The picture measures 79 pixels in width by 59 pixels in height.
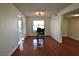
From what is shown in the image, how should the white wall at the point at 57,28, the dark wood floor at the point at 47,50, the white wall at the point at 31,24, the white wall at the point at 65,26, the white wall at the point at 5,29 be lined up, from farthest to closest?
the white wall at the point at 31,24 < the white wall at the point at 65,26 < the white wall at the point at 57,28 < the dark wood floor at the point at 47,50 < the white wall at the point at 5,29

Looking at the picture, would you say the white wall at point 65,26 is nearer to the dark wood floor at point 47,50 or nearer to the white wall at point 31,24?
A: the white wall at point 31,24

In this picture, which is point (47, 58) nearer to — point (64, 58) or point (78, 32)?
point (64, 58)

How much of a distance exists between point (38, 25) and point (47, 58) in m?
10.7

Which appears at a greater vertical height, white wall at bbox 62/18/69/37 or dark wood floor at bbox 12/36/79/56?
white wall at bbox 62/18/69/37

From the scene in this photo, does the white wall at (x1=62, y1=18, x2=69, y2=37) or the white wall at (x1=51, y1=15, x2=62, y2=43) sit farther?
the white wall at (x1=62, y1=18, x2=69, y2=37)

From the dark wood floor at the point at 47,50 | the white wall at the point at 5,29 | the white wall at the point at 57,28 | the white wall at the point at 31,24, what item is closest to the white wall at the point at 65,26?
the white wall at the point at 31,24

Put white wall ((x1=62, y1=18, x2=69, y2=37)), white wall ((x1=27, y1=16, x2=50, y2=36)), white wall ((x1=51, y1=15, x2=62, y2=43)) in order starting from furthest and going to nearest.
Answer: white wall ((x1=27, y1=16, x2=50, y2=36)) → white wall ((x1=62, y1=18, x2=69, y2=37)) → white wall ((x1=51, y1=15, x2=62, y2=43))

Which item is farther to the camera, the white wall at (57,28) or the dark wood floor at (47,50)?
the white wall at (57,28)

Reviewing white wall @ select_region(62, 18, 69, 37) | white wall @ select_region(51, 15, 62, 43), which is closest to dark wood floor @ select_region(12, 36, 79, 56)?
white wall @ select_region(51, 15, 62, 43)

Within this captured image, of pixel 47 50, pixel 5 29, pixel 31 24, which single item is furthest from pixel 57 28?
pixel 5 29

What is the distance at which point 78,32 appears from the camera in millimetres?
8711

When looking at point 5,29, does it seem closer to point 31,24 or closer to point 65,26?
point 31,24

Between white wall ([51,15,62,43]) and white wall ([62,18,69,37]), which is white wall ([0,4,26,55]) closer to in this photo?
white wall ([51,15,62,43])

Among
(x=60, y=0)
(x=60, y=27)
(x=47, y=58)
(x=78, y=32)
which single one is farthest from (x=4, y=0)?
(x=78, y=32)
